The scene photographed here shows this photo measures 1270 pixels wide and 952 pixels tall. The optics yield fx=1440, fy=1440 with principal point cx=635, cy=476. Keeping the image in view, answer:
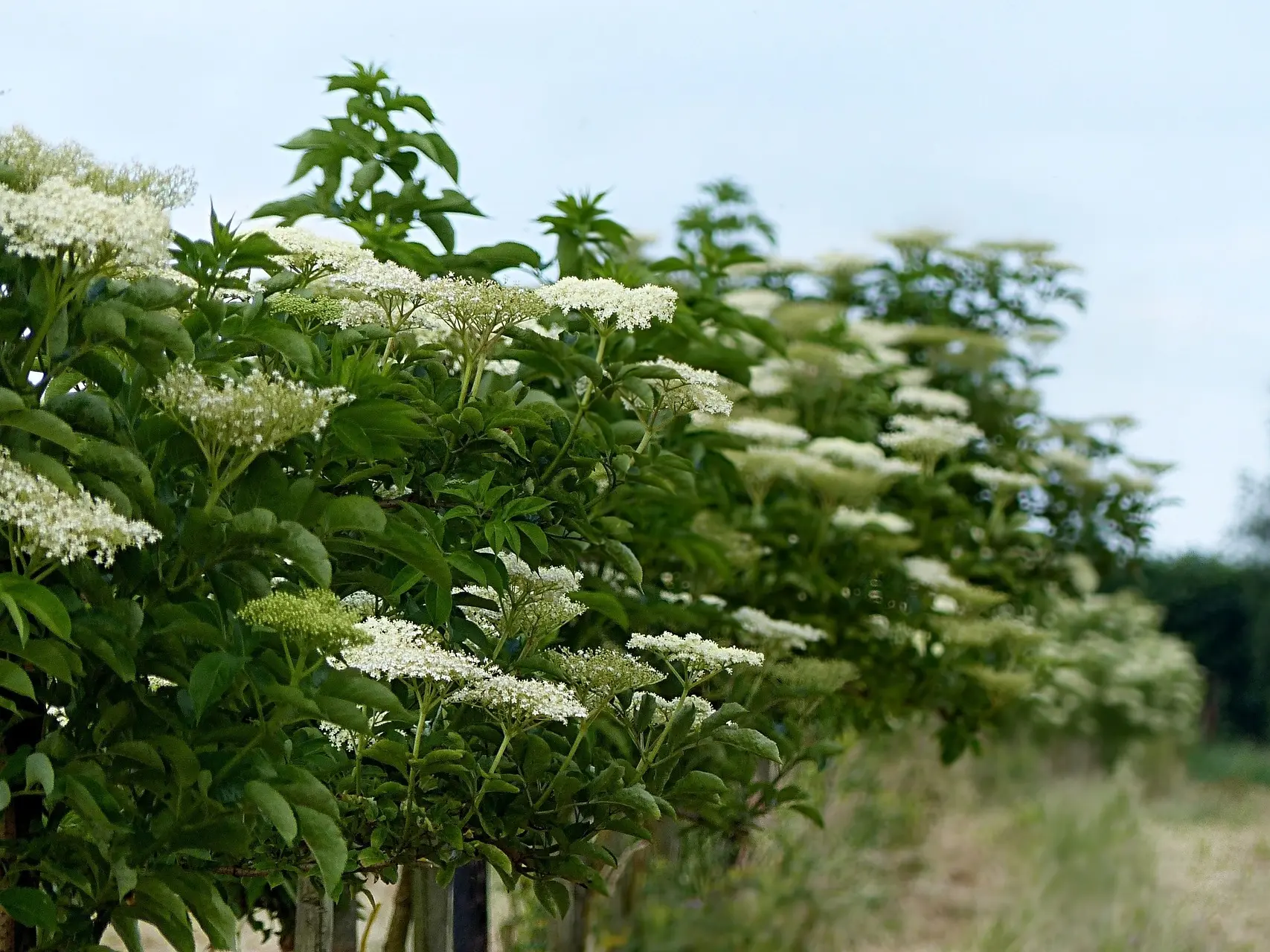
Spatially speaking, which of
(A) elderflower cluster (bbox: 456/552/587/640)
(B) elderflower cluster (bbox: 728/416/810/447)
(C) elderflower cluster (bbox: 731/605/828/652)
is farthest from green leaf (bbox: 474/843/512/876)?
(B) elderflower cluster (bbox: 728/416/810/447)

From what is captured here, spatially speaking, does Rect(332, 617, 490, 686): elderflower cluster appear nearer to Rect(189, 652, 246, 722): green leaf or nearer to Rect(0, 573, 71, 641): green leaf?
Rect(189, 652, 246, 722): green leaf

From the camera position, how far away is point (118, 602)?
1.75 metres

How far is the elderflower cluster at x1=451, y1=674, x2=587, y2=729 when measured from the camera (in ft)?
6.46

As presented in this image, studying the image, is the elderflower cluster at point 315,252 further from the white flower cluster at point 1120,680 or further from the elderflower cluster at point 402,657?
the white flower cluster at point 1120,680

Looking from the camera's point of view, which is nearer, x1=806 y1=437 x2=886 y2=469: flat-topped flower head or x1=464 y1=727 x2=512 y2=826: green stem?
x1=464 y1=727 x2=512 y2=826: green stem

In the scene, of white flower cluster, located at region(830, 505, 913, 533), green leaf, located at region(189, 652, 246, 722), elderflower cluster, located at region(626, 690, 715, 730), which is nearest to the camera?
green leaf, located at region(189, 652, 246, 722)

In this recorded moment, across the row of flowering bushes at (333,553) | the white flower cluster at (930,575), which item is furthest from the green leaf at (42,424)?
the white flower cluster at (930,575)

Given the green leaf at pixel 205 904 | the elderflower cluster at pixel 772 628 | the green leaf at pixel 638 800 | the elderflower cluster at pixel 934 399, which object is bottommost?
the green leaf at pixel 205 904

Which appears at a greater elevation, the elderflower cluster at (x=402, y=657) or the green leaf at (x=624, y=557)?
the green leaf at (x=624, y=557)

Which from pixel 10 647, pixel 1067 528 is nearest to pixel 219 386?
pixel 10 647

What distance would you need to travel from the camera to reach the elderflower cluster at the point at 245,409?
1707mm

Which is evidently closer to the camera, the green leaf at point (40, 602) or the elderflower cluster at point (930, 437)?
the green leaf at point (40, 602)

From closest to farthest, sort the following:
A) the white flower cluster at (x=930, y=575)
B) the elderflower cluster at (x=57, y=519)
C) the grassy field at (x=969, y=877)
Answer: the elderflower cluster at (x=57, y=519)
the white flower cluster at (x=930, y=575)
the grassy field at (x=969, y=877)

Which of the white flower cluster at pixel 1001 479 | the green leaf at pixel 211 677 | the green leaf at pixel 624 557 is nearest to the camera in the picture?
the green leaf at pixel 211 677
